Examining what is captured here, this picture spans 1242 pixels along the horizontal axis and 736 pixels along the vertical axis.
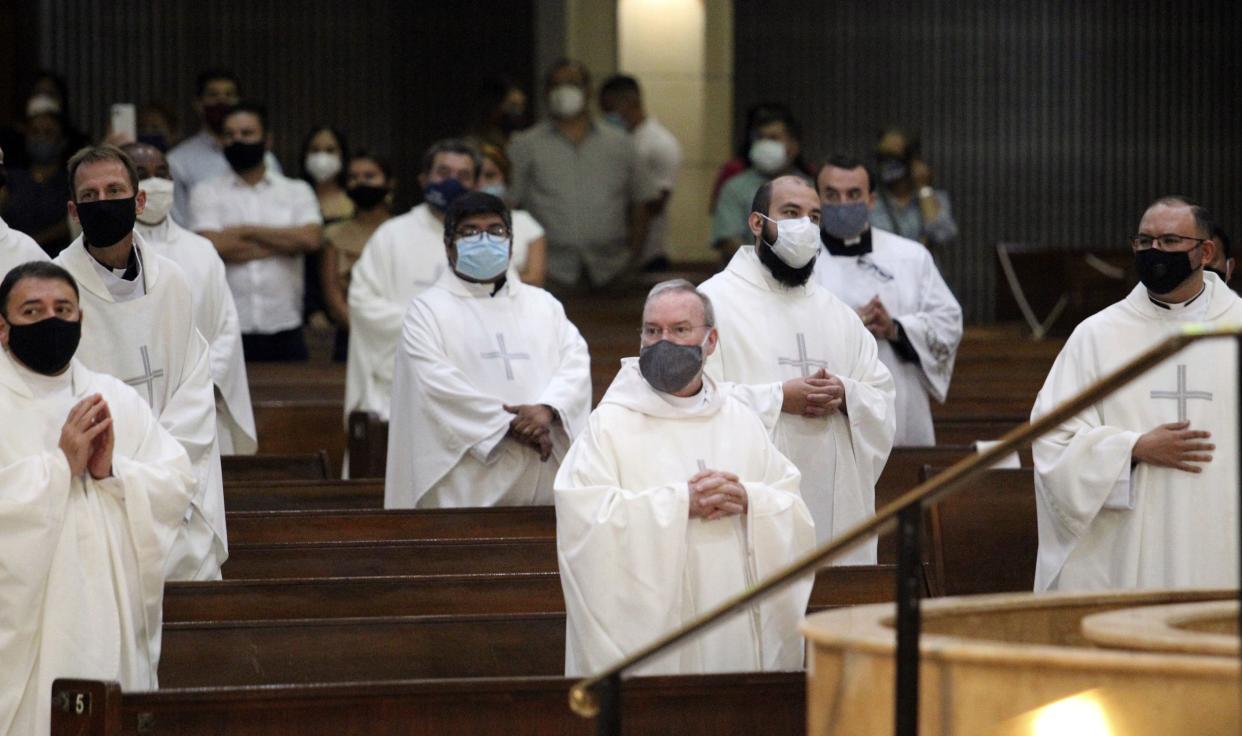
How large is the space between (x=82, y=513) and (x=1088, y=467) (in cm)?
305

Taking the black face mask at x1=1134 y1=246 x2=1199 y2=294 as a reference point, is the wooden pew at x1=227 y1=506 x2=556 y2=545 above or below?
below

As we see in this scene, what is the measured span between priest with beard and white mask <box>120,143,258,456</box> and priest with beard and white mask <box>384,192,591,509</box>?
2.06ft

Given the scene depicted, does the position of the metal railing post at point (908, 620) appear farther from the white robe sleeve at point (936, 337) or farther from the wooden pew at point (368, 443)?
the wooden pew at point (368, 443)

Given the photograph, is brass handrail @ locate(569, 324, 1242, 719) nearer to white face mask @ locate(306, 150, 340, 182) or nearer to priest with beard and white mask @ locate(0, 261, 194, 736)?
priest with beard and white mask @ locate(0, 261, 194, 736)

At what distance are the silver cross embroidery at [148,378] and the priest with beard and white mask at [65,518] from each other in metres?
1.03

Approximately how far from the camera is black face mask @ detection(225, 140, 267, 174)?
408 inches

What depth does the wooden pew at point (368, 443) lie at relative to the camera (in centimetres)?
927

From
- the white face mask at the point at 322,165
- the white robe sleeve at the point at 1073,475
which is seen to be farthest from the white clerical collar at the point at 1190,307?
the white face mask at the point at 322,165

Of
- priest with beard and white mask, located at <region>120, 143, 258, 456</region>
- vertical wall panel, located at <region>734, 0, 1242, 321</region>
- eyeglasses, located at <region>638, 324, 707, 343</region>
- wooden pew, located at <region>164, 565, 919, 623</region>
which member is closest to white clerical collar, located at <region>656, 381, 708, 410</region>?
eyeglasses, located at <region>638, 324, 707, 343</region>

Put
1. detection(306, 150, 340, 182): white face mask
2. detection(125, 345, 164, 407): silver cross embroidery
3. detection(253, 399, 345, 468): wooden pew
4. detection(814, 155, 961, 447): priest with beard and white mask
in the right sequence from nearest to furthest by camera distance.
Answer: detection(125, 345, 164, 407): silver cross embroidery, detection(814, 155, 961, 447): priest with beard and white mask, detection(253, 399, 345, 468): wooden pew, detection(306, 150, 340, 182): white face mask

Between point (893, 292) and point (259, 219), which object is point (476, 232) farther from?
point (259, 219)

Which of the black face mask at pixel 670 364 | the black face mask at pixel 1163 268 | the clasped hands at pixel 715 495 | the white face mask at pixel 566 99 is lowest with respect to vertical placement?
the clasped hands at pixel 715 495

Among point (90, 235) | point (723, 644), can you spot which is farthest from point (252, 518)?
point (723, 644)

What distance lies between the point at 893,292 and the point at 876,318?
1.34ft
